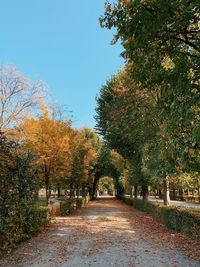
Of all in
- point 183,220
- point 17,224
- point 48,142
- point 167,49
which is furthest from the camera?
point 48,142

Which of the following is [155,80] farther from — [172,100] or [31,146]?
[31,146]

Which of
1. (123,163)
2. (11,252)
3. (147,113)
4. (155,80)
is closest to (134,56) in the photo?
(155,80)

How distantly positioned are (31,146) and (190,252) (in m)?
12.9

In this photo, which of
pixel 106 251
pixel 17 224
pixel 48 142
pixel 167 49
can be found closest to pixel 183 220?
pixel 106 251

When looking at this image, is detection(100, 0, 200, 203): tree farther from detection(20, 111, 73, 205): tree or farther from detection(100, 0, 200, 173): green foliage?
detection(20, 111, 73, 205): tree

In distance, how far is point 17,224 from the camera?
1037 centimetres

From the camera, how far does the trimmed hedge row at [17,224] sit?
9.16 metres

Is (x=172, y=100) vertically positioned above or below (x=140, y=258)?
above

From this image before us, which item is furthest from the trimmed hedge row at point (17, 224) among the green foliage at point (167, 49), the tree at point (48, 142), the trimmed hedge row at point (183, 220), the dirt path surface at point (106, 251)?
the tree at point (48, 142)

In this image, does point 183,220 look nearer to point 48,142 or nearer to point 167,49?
point 167,49

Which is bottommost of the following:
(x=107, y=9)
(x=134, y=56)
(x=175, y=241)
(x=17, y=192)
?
(x=175, y=241)

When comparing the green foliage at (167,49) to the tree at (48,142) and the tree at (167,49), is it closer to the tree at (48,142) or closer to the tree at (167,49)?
the tree at (167,49)

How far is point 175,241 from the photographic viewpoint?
11297 mm

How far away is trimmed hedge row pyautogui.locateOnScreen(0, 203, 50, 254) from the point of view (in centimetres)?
916
